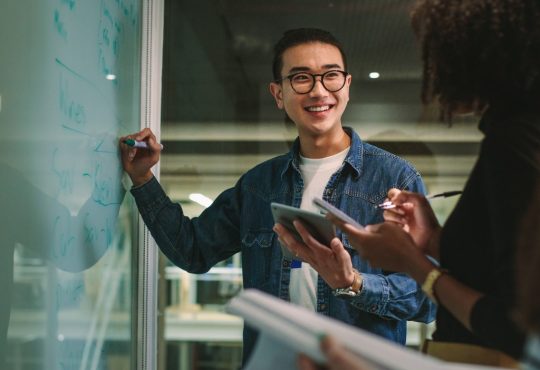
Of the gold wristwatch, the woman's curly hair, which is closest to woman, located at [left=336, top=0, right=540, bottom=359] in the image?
the woman's curly hair

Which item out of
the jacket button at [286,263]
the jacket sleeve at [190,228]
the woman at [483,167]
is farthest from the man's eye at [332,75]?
the woman at [483,167]

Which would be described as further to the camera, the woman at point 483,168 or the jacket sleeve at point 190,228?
the jacket sleeve at point 190,228

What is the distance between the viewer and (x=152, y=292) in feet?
6.19

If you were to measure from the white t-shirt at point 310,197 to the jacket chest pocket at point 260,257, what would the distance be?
0.21ft

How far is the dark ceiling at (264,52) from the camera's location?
241 centimetres

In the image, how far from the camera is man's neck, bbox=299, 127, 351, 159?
1.77 metres

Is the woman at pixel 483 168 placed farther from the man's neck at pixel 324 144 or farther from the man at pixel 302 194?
the man's neck at pixel 324 144

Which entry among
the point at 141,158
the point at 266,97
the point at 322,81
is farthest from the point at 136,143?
the point at 266,97

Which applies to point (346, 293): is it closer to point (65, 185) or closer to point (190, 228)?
point (190, 228)

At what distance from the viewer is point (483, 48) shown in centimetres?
89

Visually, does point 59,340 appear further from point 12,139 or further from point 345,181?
point 345,181

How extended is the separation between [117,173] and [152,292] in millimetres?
442

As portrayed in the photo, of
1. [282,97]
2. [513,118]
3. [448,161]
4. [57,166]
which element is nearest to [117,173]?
[57,166]

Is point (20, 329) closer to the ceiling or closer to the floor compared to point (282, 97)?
closer to the floor
